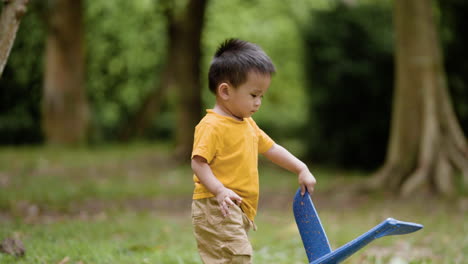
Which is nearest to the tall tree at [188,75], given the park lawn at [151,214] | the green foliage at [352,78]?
the park lawn at [151,214]

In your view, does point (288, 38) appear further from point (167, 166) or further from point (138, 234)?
point (138, 234)

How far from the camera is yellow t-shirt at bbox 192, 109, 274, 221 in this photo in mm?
3303

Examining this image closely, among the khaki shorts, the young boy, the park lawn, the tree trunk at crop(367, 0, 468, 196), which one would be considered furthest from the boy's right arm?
the tree trunk at crop(367, 0, 468, 196)

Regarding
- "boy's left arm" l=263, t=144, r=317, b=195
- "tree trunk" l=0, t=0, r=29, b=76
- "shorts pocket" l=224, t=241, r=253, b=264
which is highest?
"tree trunk" l=0, t=0, r=29, b=76

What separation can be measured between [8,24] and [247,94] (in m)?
2.01

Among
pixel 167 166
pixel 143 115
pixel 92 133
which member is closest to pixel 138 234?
pixel 167 166

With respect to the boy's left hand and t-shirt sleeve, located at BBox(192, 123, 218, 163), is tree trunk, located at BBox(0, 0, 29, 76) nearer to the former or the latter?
t-shirt sleeve, located at BBox(192, 123, 218, 163)

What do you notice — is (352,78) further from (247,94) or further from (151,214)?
(247,94)

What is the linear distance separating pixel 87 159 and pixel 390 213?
8.26 metres

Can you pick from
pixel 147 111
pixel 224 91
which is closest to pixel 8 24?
pixel 224 91

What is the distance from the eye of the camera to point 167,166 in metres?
13.9

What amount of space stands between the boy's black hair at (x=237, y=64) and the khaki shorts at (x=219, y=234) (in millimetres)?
709

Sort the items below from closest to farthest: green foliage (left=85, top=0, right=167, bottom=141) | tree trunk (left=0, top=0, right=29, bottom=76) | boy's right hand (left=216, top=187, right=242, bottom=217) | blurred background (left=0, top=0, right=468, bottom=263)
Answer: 1. boy's right hand (left=216, top=187, right=242, bottom=217)
2. tree trunk (left=0, top=0, right=29, bottom=76)
3. blurred background (left=0, top=0, right=468, bottom=263)
4. green foliage (left=85, top=0, right=167, bottom=141)

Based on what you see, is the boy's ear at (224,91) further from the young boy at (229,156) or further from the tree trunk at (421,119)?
the tree trunk at (421,119)
